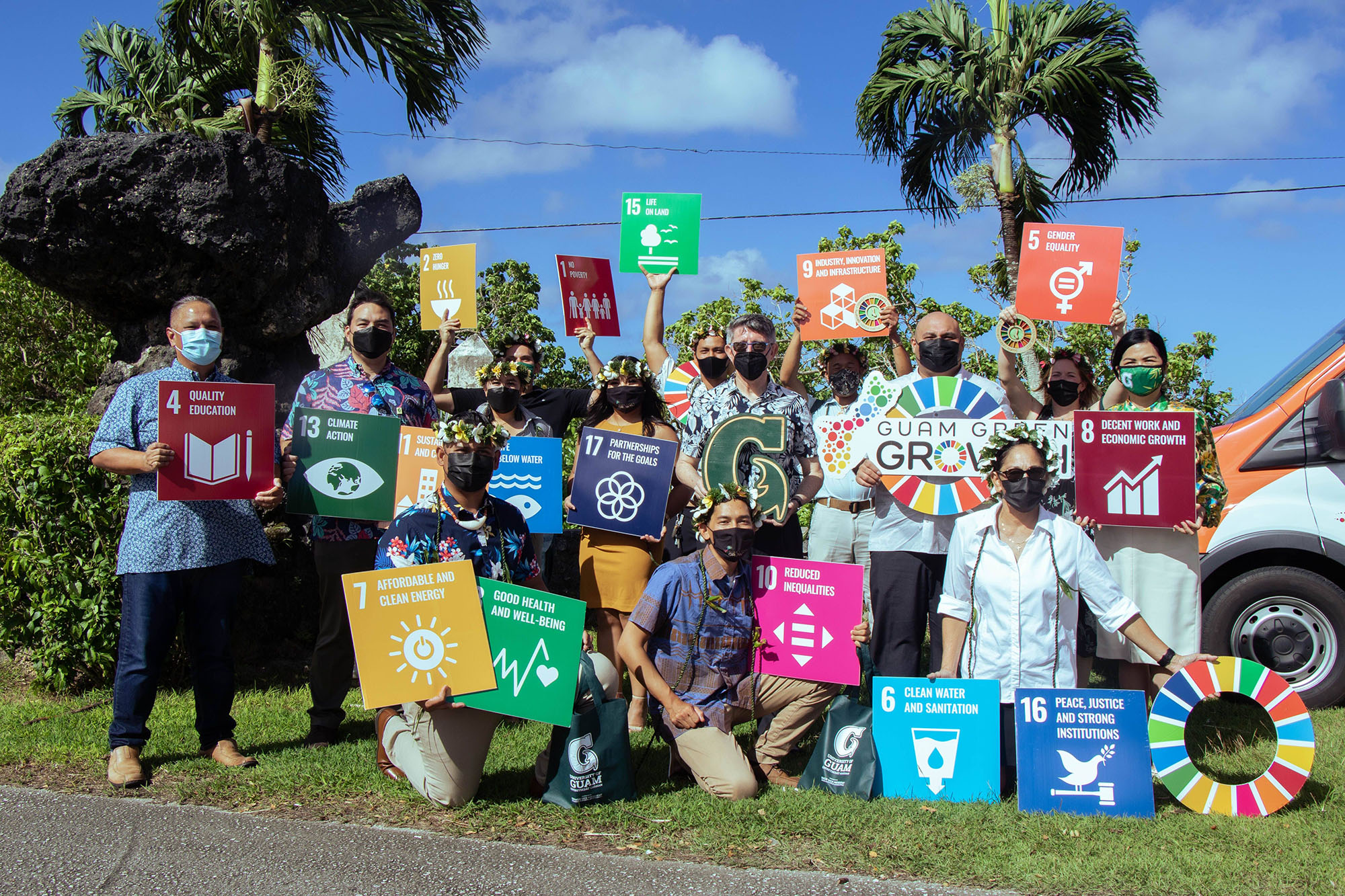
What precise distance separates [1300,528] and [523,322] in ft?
40.2

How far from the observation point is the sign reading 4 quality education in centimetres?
515

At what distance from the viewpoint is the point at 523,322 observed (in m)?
16.5

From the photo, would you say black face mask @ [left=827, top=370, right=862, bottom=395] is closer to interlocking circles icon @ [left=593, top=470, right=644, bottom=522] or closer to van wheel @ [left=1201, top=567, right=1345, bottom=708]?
Answer: interlocking circles icon @ [left=593, top=470, right=644, bottom=522]

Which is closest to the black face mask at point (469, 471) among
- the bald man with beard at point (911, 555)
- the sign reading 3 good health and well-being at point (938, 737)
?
the bald man with beard at point (911, 555)

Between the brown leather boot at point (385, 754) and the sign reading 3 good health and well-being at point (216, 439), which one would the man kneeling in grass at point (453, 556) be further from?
the sign reading 3 good health and well-being at point (216, 439)

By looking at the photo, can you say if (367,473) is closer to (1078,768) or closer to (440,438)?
(440,438)

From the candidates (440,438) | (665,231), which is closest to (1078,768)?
(440,438)

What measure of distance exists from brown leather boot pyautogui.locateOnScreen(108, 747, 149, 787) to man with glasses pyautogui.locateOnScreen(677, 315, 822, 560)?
10.5 feet

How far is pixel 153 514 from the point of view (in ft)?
16.8

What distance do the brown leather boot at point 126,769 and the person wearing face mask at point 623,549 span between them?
2.45 metres

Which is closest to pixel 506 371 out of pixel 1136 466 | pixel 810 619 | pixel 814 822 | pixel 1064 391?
pixel 810 619

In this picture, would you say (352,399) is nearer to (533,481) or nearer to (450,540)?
(533,481)

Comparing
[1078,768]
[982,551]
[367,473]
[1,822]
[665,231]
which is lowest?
[1,822]

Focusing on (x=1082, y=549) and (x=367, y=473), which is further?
(x=367, y=473)
